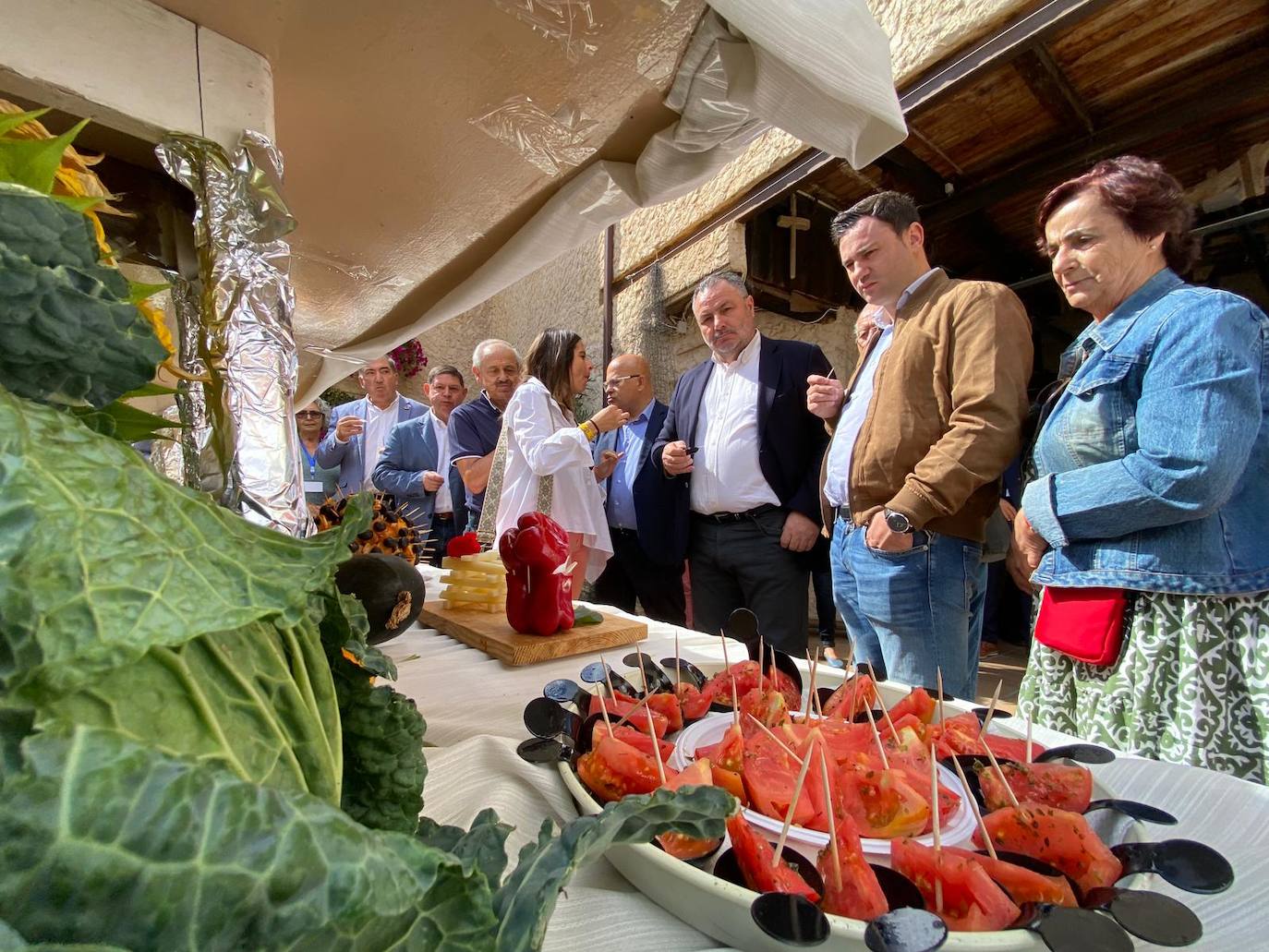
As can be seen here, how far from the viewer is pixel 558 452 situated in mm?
2404

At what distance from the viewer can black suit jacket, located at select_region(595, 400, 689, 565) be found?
8.16 ft

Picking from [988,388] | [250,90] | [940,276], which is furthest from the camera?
[940,276]

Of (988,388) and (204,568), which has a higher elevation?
(988,388)

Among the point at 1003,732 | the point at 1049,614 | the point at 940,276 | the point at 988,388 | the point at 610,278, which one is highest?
the point at 610,278

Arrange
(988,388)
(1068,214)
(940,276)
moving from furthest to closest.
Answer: (940,276), (988,388), (1068,214)

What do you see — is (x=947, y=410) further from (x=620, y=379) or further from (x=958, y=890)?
(x=620, y=379)

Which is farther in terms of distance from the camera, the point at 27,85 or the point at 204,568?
the point at 27,85

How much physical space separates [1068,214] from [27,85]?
1.68m

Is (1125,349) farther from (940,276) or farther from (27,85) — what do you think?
(27,85)

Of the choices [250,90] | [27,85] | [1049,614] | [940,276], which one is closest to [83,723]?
[27,85]

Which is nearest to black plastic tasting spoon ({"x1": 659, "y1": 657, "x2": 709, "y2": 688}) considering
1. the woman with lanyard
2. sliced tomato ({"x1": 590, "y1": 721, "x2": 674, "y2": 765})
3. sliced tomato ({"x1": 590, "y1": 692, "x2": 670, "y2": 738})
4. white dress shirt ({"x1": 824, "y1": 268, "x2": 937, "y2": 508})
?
sliced tomato ({"x1": 590, "y1": 692, "x2": 670, "y2": 738})

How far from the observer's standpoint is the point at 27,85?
72cm

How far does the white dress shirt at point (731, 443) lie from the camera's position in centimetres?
225

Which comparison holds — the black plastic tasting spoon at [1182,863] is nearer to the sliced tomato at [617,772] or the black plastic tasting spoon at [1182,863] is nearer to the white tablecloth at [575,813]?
the white tablecloth at [575,813]
